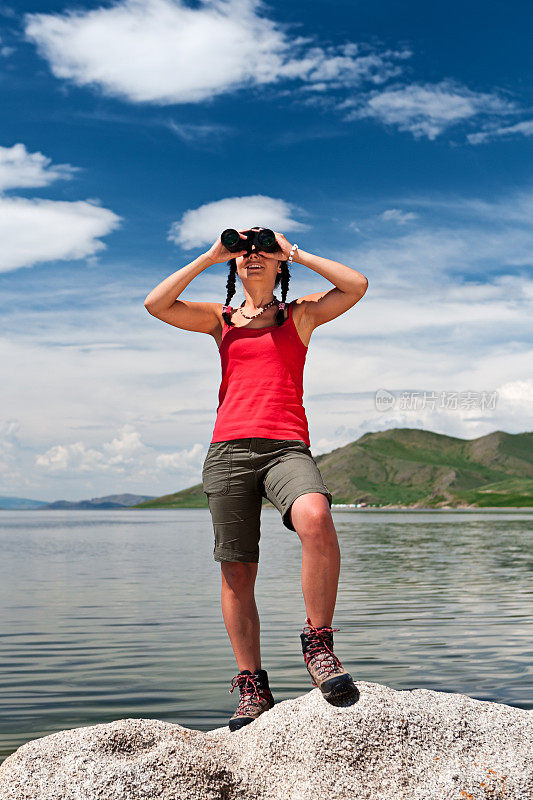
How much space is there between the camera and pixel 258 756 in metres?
5.68

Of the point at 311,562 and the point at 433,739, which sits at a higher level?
the point at 311,562

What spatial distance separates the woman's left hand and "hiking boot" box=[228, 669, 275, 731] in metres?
3.42

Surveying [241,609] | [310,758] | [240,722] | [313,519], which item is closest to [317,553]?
[313,519]

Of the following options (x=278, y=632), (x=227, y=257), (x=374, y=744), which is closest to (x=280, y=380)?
(x=227, y=257)

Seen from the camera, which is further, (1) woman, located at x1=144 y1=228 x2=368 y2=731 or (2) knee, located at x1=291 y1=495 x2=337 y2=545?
(1) woman, located at x1=144 y1=228 x2=368 y2=731

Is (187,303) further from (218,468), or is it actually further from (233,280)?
(218,468)

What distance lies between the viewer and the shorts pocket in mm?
6539

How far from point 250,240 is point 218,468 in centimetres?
193

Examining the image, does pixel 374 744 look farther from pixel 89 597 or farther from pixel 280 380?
pixel 89 597

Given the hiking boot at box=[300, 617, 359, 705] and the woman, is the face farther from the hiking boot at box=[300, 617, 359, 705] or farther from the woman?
the hiking boot at box=[300, 617, 359, 705]

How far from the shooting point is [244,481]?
21.3ft

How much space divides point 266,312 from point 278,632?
35.3 feet

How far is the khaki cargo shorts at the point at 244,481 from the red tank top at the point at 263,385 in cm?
9

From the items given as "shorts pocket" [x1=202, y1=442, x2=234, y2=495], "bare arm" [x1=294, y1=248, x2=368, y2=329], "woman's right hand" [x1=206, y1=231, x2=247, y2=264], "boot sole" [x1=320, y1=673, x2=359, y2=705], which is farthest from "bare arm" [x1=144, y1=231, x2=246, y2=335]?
"boot sole" [x1=320, y1=673, x2=359, y2=705]
